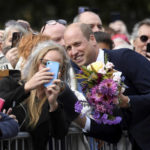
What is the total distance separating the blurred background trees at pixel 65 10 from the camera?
23844mm

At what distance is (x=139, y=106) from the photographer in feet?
18.7

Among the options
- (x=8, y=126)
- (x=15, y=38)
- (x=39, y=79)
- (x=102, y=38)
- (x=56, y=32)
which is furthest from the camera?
(x=102, y=38)

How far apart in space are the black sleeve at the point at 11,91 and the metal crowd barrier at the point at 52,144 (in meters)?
0.31

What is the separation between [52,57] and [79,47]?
0.92m

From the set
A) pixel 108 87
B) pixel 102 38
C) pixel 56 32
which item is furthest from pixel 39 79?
pixel 102 38

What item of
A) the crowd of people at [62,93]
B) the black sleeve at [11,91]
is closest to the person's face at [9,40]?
the crowd of people at [62,93]

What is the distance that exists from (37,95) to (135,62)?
1.10 metres

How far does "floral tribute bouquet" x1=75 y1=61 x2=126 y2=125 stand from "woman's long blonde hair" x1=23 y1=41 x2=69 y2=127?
38 centimetres

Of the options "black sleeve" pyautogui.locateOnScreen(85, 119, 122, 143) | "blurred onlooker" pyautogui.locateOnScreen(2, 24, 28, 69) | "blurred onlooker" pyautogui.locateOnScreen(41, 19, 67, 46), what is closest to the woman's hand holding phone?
"black sleeve" pyautogui.locateOnScreen(85, 119, 122, 143)

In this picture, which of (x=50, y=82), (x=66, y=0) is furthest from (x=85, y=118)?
(x=66, y=0)

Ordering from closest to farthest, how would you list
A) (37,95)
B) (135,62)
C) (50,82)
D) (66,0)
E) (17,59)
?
(50,82) < (37,95) < (135,62) < (17,59) < (66,0)

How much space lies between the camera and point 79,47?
6.38 metres

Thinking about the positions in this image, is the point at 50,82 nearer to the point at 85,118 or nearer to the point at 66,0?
the point at 85,118

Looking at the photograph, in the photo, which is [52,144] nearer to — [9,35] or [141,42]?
[9,35]
